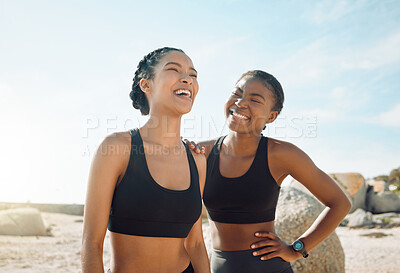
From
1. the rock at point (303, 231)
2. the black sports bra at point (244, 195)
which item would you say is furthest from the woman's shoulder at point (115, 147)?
the rock at point (303, 231)

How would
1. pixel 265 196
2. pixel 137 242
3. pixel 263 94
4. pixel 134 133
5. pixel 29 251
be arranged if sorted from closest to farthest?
pixel 137 242 < pixel 134 133 < pixel 265 196 < pixel 263 94 < pixel 29 251

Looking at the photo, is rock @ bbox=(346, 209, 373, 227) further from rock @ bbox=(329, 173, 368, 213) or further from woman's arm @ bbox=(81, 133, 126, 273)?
woman's arm @ bbox=(81, 133, 126, 273)

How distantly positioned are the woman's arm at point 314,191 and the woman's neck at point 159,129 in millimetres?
1136

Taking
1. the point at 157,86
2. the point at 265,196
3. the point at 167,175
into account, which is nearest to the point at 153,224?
the point at 167,175

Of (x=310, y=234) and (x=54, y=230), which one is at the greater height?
(x=310, y=234)

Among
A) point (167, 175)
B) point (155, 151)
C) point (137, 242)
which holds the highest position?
point (155, 151)

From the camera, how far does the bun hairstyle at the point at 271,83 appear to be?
11.0 feet

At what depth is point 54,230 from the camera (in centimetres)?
1249

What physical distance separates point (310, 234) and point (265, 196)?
68 cm

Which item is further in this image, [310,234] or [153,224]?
[310,234]

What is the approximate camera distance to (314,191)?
10.9 feet

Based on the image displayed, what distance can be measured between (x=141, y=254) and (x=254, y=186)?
124 centimetres

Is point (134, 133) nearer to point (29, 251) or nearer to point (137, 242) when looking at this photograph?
point (137, 242)

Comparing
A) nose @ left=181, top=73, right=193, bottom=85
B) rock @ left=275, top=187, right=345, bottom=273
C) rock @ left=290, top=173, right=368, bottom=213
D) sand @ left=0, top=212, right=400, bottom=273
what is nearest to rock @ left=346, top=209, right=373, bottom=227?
sand @ left=0, top=212, right=400, bottom=273
